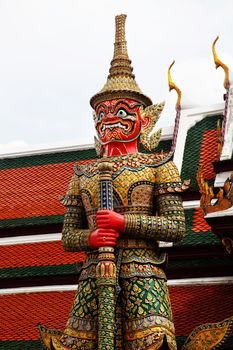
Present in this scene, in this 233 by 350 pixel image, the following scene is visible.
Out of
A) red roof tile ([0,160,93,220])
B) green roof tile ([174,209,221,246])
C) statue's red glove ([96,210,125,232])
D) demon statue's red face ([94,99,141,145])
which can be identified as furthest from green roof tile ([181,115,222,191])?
statue's red glove ([96,210,125,232])

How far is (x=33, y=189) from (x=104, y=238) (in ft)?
16.3

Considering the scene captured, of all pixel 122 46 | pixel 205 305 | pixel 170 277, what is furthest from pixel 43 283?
pixel 122 46

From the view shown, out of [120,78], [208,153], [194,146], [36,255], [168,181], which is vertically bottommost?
[168,181]

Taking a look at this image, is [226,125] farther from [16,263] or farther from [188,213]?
[16,263]

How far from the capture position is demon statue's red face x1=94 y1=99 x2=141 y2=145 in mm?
7355

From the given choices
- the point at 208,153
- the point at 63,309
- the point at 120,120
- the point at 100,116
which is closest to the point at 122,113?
the point at 120,120

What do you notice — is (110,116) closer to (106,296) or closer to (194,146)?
(106,296)

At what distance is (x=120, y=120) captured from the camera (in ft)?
24.2

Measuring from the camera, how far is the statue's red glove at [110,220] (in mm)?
6707

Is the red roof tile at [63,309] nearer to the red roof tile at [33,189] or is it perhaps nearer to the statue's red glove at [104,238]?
the red roof tile at [33,189]

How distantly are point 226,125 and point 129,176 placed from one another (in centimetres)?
378

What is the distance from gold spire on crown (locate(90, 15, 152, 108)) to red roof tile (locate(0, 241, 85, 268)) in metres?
3.09

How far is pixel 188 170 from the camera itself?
34.7 ft

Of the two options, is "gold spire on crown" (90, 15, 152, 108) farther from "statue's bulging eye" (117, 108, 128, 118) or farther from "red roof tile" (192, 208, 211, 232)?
"red roof tile" (192, 208, 211, 232)
